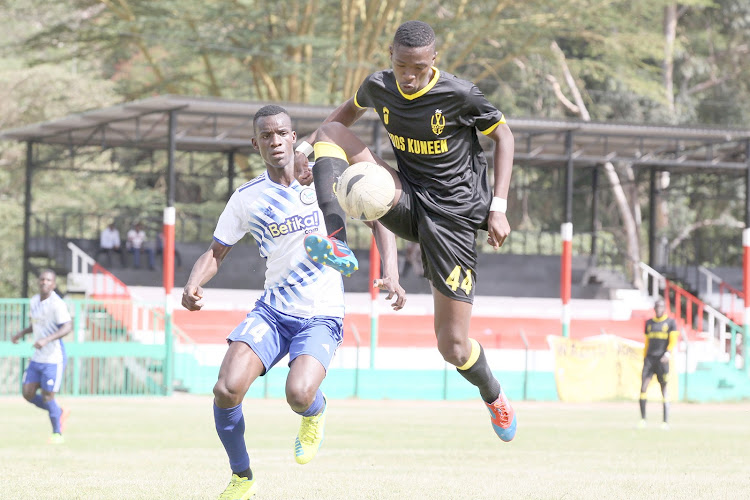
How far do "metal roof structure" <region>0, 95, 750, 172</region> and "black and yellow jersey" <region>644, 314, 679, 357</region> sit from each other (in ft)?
30.9

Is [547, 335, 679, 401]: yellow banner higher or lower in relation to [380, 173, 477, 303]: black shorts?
lower

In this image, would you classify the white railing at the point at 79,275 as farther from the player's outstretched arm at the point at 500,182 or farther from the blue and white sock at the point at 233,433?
the player's outstretched arm at the point at 500,182

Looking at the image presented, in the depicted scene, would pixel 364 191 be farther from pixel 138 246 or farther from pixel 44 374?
pixel 138 246

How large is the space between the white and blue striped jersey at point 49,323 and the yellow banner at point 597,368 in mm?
13583

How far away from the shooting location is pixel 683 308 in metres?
35.6

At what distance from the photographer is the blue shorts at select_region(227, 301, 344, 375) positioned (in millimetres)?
7629

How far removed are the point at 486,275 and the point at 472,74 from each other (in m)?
10.3

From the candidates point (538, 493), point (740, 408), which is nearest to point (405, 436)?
point (538, 493)

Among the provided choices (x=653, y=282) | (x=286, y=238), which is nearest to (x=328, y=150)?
(x=286, y=238)

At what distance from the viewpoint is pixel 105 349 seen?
24.2m

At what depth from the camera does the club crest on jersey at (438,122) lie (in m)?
7.24

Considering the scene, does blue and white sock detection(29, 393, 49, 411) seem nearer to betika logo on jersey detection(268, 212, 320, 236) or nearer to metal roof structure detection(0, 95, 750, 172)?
betika logo on jersey detection(268, 212, 320, 236)

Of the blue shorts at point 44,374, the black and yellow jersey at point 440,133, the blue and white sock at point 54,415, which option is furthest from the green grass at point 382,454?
the black and yellow jersey at point 440,133

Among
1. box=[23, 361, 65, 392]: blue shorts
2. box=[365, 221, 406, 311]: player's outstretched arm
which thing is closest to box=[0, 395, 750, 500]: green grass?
box=[23, 361, 65, 392]: blue shorts
